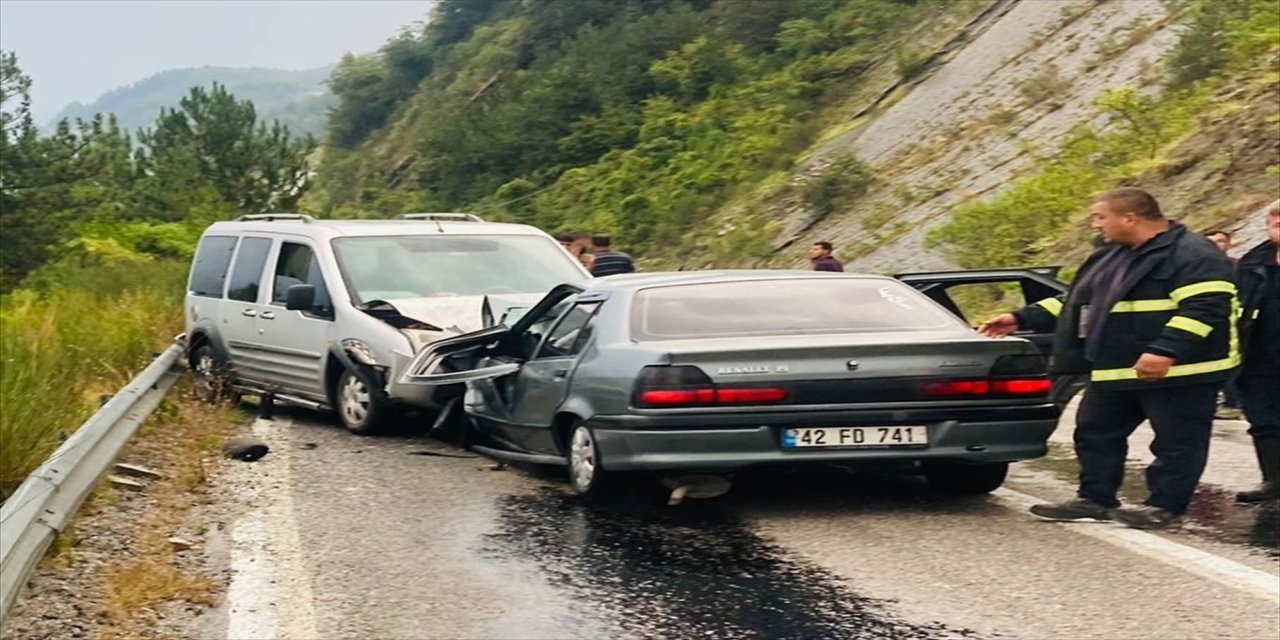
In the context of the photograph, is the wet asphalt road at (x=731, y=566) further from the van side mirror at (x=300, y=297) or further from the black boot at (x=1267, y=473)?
the van side mirror at (x=300, y=297)

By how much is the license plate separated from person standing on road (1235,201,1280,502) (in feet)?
6.14

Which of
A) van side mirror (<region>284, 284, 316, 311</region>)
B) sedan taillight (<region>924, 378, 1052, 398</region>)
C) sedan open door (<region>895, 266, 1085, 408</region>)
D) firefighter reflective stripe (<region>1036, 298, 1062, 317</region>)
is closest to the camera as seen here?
sedan taillight (<region>924, 378, 1052, 398</region>)

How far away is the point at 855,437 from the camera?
727cm

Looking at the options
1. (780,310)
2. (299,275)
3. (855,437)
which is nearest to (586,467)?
(780,310)

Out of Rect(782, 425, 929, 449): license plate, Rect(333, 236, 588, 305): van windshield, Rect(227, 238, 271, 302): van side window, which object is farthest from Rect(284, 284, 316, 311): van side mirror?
Rect(782, 425, 929, 449): license plate

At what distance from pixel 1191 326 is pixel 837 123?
33.7 meters

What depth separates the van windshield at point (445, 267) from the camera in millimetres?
11867

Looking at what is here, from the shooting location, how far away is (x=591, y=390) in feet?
25.5

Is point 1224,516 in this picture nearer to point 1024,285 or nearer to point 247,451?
point 1024,285

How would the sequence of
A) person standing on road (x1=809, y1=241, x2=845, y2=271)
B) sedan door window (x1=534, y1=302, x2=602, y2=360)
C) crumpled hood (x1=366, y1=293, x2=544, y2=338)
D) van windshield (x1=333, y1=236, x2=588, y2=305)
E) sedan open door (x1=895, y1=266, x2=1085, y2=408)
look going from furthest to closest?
person standing on road (x1=809, y1=241, x2=845, y2=271) → van windshield (x1=333, y1=236, x2=588, y2=305) → crumpled hood (x1=366, y1=293, x2=544, y2=338) → sedan open door (x1=895, y1=266, x2=1085, y2=408) → sedan door window (x1=534, y1=302, x2=602, y2=360)

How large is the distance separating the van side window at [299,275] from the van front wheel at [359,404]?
2.08 ft

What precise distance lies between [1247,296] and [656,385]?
10.7 ft

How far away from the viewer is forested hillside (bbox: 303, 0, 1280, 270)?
866 inches

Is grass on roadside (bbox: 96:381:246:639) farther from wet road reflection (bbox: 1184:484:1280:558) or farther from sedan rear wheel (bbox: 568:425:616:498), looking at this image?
wet road reflection (bbox: 1184:484:1280:558)
